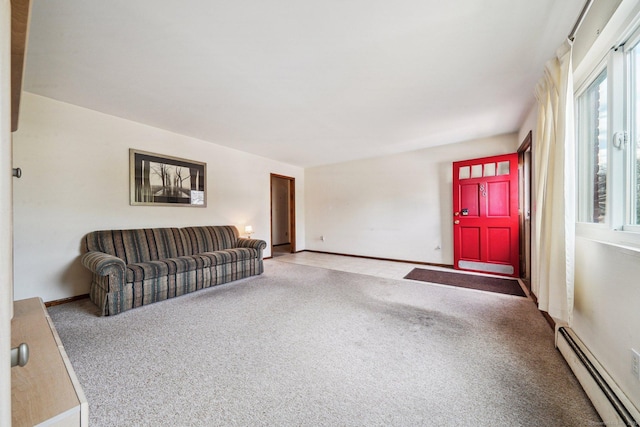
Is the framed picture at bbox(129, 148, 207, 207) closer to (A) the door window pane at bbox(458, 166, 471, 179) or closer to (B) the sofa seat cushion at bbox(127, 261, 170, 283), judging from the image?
(B) the sofa seat cushion at bbox(127, 261, 170, 283)

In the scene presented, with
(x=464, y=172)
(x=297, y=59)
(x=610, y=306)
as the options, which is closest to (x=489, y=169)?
(x=464, y=172)

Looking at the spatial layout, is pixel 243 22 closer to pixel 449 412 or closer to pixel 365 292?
pixel 449 412

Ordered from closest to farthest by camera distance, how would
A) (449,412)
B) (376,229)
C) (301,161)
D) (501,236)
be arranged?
(449,412) → (501,236) → (376,229) → (301,161)

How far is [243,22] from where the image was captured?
5.49ft

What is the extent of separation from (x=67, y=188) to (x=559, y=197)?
15.9ft

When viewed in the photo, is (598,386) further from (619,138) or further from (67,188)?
(67,188)

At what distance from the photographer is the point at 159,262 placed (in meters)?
2.92

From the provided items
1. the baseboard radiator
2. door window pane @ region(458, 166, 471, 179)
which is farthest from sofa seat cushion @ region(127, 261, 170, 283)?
door window pane @ region(458, 166, 471, 179)

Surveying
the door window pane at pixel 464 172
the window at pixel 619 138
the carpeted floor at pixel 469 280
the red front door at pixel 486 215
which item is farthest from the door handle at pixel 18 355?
the door window pane at pixel 464 172

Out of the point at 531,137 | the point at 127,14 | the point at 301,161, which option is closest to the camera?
the point at 127,14

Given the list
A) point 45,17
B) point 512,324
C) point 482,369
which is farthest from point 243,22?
point 512,324

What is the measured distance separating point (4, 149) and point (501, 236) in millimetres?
4859

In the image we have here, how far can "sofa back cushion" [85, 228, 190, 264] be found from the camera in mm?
2902

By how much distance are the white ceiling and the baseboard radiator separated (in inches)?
87.5
